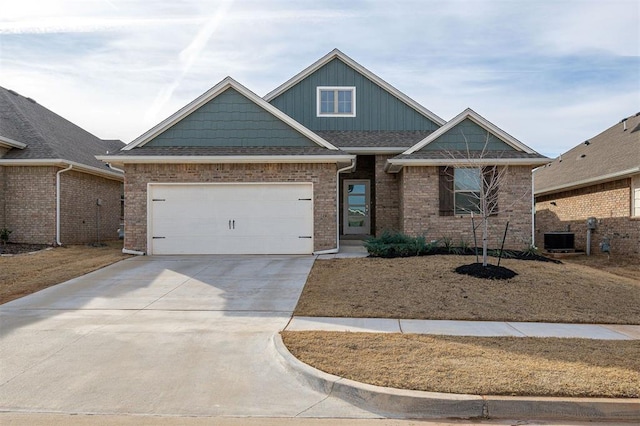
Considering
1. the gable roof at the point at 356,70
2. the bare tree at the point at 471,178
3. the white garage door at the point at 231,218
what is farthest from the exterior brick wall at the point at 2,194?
the bare tree at the point at 471,178

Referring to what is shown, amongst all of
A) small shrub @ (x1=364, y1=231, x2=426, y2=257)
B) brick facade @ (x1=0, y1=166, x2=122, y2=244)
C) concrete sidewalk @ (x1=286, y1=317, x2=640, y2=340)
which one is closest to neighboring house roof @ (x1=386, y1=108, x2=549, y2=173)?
small shrub @ (x1=364, y1=231, x2=426, y2=257)

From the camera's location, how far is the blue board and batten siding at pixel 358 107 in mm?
19031

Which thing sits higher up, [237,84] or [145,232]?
[237,84]

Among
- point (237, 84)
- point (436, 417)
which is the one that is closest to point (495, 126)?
point (237, 84)

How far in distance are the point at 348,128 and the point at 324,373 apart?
14793mm

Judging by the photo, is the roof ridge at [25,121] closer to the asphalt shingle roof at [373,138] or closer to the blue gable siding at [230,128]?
the blue gable siding at [230,128]

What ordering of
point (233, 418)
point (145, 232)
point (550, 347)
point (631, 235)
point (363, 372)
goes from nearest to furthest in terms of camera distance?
point (233, 418) < point (363, 372) < point (550, 347) < point (145, 232) < point (631, 235)

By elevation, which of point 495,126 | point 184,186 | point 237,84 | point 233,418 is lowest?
point 233,418

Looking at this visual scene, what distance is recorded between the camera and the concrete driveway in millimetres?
4758

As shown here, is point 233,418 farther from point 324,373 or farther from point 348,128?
point 348,128

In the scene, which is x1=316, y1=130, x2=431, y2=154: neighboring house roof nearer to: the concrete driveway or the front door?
the front door

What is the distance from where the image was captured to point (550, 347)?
621 centimetres

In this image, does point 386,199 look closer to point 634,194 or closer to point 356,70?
point 356,70

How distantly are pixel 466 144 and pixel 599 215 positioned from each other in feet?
21.4
